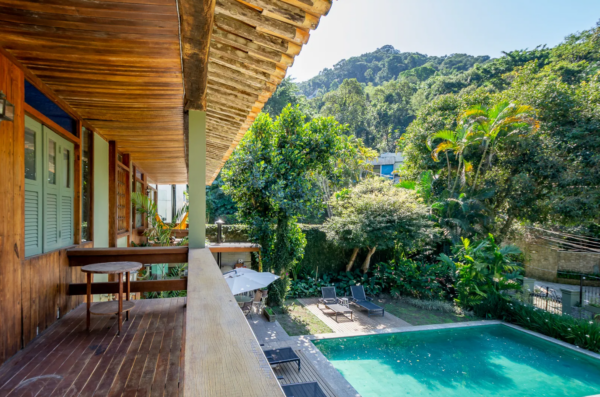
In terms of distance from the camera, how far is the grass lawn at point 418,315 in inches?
388

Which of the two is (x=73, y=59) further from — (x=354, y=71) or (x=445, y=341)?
(x=354, y=71)

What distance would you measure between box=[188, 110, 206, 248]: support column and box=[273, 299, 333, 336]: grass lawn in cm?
594

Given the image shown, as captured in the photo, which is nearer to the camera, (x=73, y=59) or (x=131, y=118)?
(x=73, y=59)

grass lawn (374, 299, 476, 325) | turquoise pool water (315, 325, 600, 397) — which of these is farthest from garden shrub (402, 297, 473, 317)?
turquoise pool water (315, 325, 600, 397)

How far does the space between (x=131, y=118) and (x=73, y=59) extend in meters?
1.83

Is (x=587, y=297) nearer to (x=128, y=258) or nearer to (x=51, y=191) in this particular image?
(x=128, y=258)

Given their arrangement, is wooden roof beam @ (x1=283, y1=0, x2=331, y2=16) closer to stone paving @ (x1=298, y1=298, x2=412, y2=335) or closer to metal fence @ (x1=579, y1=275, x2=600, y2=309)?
stone paving @ (x1=298, y1=298, x2=412, y2=335)

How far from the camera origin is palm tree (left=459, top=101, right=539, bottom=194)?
501 inches

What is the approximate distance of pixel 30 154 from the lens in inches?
115

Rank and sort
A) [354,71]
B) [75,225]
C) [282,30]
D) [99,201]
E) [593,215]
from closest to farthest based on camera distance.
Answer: [282,30], [75,225], [99,201], [593,215], [354,71]

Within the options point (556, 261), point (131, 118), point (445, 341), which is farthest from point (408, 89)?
point (131, 118)

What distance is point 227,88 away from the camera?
3.02m

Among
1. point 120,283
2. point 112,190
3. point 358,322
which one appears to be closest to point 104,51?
point 120,283

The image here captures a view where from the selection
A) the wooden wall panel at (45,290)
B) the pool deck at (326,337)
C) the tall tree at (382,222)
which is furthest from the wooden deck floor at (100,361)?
the tall tree at (382,222)
